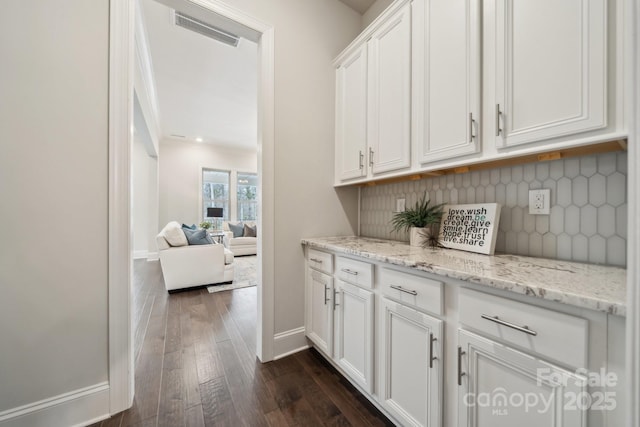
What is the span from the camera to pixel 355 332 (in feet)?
4.68

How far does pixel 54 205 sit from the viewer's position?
3.98 feet

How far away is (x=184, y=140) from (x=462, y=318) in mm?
7538

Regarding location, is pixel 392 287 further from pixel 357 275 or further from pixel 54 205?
pixel 54 205

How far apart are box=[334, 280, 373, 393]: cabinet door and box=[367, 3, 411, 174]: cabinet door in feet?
2.78

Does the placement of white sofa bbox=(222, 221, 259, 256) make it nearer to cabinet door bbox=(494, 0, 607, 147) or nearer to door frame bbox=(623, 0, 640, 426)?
cabinet door bbox=(494, 0, 607, 147)

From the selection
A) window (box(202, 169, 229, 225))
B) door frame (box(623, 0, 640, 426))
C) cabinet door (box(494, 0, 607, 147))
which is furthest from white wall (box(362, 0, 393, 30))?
window (box(202, 169, 229, 225))

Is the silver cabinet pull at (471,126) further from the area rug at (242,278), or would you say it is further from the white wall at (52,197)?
the area rug at (242,278)

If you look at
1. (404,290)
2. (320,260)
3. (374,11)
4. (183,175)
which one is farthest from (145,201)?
(404,290)

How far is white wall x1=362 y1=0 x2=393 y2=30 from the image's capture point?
2.06 meters

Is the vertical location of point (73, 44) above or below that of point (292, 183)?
above

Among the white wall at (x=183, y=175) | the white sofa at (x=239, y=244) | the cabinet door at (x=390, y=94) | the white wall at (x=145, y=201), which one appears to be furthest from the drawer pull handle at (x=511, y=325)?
the white wall at (x=183, y=175)

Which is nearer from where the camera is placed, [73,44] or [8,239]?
[8,239]

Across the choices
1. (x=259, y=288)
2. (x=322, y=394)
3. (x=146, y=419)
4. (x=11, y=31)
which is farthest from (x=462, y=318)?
(x=11, y=31)

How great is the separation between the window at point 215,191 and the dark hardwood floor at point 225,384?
5.07 meters
